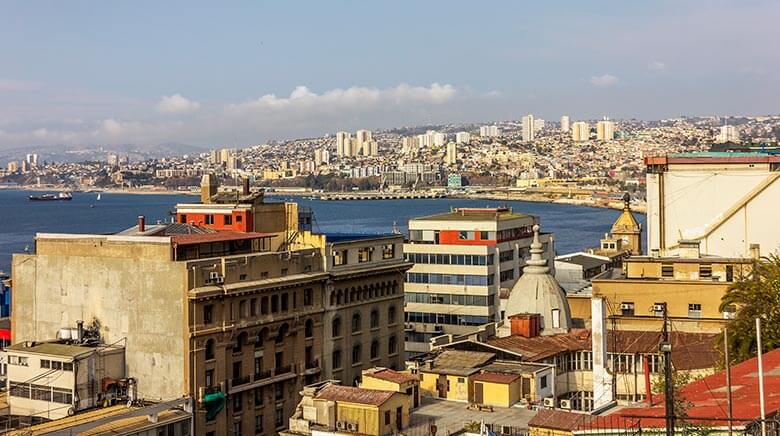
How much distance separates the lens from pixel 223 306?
3103 centimetres

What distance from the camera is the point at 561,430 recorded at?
20.0 metres

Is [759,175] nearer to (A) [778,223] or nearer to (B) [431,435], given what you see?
(A) [778,223]

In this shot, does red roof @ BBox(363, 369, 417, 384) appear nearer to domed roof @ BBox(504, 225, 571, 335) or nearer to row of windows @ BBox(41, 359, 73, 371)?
domed roof @ BBox(504, 225, 571, 335)

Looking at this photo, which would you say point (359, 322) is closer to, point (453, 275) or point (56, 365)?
point (56, 365)

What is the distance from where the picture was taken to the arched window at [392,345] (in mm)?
38625

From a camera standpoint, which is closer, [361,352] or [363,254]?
[361,352]

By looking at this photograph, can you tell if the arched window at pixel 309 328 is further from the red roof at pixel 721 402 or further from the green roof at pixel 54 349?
the red roof at pixel 721 402

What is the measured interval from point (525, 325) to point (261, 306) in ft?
24.7

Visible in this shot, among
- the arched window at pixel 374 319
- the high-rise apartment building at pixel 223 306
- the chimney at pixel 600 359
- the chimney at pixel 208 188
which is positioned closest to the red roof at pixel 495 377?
the chimney at pixel 600 359

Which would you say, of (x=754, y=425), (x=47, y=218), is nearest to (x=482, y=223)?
(x=754, y=425)

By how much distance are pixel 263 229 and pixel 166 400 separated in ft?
31.1

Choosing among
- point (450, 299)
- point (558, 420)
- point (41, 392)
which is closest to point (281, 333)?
point (41, 392)

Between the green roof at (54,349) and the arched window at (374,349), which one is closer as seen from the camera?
the green roof at (54,349)

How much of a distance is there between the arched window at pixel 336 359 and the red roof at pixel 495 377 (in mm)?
9709
